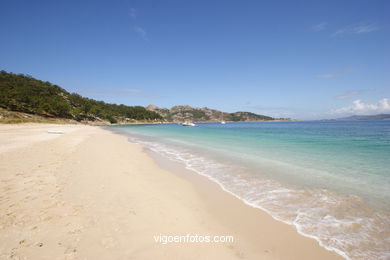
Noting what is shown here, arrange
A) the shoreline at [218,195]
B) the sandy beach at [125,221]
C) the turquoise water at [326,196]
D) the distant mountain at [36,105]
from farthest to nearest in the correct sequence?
1. the distant mountain at [36,105]
2. the shoreline at [218,195]
3. the turquoise water at [326,196]
4. the sandy beach at [125,221]

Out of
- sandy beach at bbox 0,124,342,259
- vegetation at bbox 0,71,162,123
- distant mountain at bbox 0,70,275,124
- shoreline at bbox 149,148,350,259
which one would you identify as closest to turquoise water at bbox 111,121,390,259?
shoreline at bbox 149,148,350,259

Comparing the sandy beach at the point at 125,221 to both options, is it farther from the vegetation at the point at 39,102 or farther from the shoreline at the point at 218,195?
the vegetation at the point at 39,102

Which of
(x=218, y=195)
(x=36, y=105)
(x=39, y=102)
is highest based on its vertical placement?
(x=39, y=102)

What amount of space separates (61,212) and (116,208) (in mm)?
1292

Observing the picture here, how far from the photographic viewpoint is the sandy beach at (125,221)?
10.1 feet

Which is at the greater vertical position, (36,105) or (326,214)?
(36,105)

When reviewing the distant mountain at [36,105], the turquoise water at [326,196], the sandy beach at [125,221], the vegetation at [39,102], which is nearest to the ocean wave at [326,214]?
the turquoise water at [326,196]

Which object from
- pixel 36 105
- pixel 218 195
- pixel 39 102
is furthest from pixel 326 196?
pixel 39 102

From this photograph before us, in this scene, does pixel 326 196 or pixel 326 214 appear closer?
pixel 326 214

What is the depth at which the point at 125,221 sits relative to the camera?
405cm

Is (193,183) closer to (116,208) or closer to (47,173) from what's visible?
(116,208)

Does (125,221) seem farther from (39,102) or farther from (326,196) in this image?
(39,102)

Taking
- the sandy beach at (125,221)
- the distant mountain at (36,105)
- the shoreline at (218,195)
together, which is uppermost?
the distant mountain at (36,105)

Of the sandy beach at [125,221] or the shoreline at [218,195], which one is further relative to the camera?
the shoreline at [218,195]
